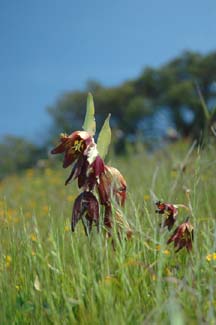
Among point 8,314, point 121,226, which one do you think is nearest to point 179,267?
point 121,226

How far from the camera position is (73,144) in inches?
51.8

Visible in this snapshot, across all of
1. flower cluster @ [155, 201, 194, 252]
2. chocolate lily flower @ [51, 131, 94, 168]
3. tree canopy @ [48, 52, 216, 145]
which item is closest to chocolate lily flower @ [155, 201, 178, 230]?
flower cluster @ [155, 201, 194, 252]

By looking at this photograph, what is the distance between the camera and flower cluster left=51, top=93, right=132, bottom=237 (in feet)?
4.15

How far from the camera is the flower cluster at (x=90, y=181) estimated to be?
1266mm

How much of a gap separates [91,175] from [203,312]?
423 mm

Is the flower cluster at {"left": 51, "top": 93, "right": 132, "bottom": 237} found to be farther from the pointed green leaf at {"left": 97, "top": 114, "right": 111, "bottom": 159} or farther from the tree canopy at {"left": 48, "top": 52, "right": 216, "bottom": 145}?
the tree canopy at {"left": 48, "top": 52, "right": 216, "bottom": 145}

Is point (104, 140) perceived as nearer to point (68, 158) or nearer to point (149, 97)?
point (68, 158)

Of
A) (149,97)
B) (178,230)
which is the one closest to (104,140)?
(178,230)

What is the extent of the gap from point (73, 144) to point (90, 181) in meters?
0.11

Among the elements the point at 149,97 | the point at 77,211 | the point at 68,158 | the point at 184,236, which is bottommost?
the point at 184,236

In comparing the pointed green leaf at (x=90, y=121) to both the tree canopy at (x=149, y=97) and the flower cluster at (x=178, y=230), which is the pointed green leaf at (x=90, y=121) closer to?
the flower cluster at (x=178, y=230)

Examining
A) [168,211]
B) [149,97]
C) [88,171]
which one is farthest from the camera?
[149,97]

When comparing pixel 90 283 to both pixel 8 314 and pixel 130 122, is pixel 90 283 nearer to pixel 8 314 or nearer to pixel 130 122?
pixel 8 314

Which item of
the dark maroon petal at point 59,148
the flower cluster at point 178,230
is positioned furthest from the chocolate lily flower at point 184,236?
the dark maroon petal at point 59,148
